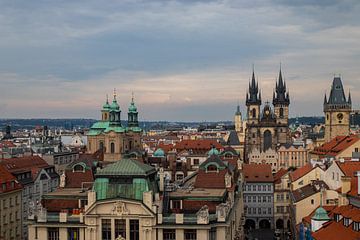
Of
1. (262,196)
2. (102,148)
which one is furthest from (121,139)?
(262,196)

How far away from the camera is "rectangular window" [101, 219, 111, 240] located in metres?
61.4

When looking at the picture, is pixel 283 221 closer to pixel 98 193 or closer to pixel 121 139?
pixel 121 139

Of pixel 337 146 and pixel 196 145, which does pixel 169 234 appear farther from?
pixel 196 145

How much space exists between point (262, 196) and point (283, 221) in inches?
276

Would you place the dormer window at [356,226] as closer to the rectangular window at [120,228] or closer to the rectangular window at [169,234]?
the rectangular window at [169,234]

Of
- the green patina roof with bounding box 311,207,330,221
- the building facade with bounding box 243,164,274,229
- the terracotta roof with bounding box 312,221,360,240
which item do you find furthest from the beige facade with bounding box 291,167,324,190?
the terracotta roof with bounding box 312,221,360,240

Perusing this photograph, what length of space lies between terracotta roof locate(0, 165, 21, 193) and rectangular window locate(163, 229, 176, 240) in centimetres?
3319

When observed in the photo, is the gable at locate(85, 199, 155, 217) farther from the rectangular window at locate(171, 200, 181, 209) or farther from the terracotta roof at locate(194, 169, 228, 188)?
the terracotta roof at locate(194, 169, 228, 188)

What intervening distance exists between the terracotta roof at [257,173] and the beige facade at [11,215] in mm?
54945

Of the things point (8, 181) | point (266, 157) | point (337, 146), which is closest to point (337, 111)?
point (266, 157)

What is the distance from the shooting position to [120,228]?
6119cm

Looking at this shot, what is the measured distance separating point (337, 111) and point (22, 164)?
357ft

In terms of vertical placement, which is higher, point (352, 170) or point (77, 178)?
Answer: point (352, 170)

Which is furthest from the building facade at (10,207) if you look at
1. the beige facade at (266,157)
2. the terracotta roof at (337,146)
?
the beige facade at (266,157)
